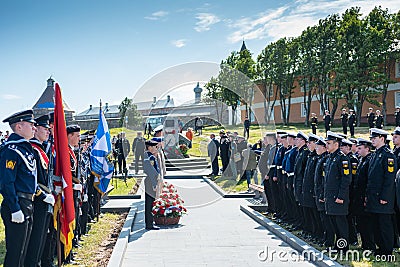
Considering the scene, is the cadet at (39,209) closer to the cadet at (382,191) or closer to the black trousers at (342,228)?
the black trousers at (342,228)

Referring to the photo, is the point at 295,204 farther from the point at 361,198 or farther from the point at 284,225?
the point at 361,198

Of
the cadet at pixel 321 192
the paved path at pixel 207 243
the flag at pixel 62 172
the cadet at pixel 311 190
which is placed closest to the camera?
the flag at pixel 62 172

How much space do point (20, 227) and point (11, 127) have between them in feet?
3.78

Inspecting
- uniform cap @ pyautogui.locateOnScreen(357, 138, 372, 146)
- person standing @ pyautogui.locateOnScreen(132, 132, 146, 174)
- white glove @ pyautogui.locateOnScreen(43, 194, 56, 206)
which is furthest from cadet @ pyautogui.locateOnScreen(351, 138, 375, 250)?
person standing @ pyautogui.locateOnScreen(132, 132, 146, 174)

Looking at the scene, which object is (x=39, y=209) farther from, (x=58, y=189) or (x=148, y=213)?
(x=148, y=213)

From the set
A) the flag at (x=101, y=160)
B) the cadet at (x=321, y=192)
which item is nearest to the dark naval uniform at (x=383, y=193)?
the cadet at (x=321, y=192)

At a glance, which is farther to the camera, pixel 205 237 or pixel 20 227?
pixel 205 237

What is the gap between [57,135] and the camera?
5719mm

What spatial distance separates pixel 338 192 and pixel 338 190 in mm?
35

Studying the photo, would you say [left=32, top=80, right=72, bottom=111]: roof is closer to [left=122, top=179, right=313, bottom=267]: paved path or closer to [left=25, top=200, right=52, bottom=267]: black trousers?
[left=122, top=179, right=313, bottom=267]: paved path

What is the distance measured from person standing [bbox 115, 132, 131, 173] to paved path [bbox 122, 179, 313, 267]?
8.13 m

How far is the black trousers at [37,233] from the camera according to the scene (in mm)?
5332

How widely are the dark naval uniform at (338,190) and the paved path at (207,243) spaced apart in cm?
83

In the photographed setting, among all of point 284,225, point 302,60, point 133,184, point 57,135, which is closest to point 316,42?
point 302,60
